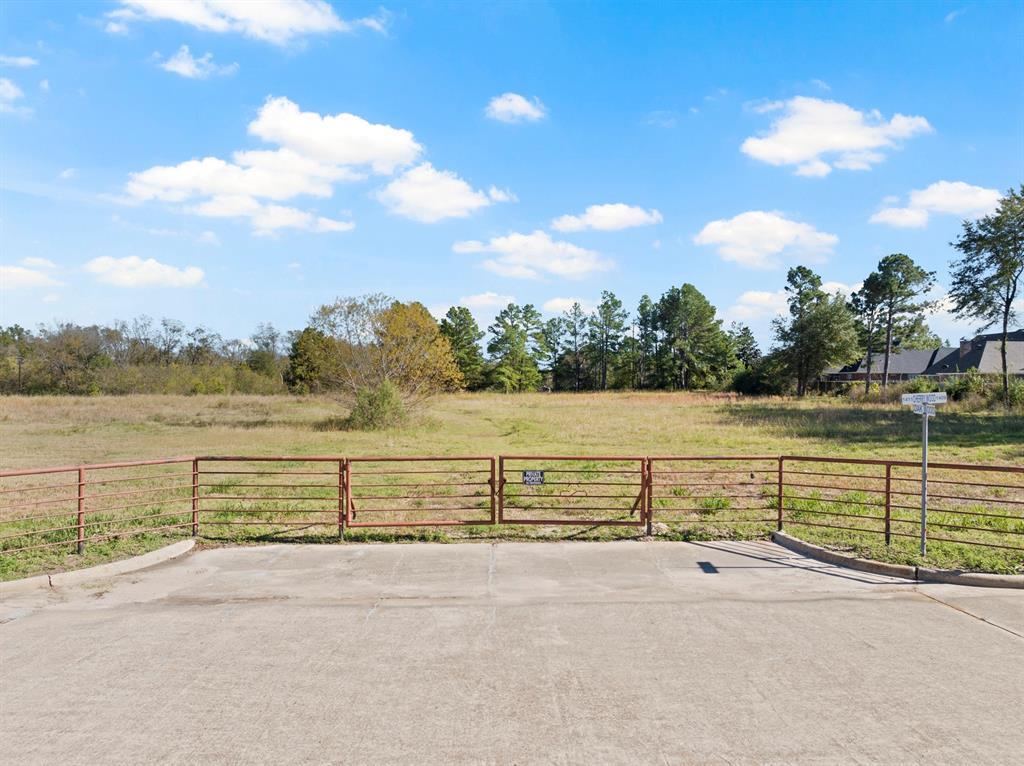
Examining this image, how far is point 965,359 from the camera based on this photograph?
71.1 m

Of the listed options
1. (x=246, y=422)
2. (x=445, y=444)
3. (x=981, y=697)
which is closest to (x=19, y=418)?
(x=246, y=422)

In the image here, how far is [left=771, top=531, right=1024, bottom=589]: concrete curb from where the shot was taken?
797cm

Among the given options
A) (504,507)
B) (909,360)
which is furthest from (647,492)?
(909,360)

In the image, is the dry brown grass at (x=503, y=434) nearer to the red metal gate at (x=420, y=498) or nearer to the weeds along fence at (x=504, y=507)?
the weeds along fence at (x=504, y=507)

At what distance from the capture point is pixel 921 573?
324 inches

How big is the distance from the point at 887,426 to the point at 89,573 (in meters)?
32.6

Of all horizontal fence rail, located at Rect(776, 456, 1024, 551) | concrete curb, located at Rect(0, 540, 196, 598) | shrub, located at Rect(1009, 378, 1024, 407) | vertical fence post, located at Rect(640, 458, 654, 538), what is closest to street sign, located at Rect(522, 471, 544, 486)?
vertical fence post, located at Rect(640, 458, 654, 538)

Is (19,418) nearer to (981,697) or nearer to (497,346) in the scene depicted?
(981,697)

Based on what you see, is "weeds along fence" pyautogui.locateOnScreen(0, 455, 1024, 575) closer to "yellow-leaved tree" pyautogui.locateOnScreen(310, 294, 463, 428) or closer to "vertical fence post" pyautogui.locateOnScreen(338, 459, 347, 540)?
"vertical fence post" pyautogui.locateOnScreen(338, 459, 347, 540)

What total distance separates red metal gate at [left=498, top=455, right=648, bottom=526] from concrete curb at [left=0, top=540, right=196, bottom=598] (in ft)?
16.0

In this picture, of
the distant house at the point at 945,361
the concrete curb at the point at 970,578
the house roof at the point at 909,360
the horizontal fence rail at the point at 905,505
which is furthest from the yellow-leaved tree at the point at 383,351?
the house roof at the point at 909,360

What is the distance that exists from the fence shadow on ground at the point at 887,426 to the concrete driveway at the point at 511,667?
1984 centimetres

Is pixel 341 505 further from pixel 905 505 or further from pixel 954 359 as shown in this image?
pixel 954 359

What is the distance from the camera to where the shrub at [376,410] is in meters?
34.2
